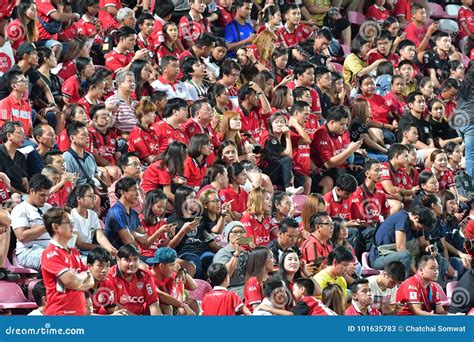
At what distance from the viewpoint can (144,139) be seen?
14.4 m

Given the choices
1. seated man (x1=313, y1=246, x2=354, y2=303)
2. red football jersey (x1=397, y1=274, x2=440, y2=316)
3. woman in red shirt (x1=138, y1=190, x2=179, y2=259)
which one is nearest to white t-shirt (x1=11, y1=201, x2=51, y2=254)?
woman in red shirt (x1=138, y1=190, x2=179, y2=259)

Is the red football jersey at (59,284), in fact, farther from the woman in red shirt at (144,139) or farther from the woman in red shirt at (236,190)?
the woman in red shirt at (144,139)

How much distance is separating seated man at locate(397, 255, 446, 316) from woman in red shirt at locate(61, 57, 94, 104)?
3949 mm

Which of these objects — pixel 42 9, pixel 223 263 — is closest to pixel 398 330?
pixel 223 263

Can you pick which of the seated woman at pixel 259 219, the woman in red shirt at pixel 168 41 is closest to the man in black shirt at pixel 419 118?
the woman in red shirt at pixel 168 41

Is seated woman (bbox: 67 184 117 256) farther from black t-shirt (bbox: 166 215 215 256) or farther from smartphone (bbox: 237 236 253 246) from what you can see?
smartphone (bbox: 237 236 253 246)

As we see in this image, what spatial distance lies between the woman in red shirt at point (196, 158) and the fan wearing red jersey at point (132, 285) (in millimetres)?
2593

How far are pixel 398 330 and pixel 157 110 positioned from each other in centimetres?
511

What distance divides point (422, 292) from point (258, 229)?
1.58 meters

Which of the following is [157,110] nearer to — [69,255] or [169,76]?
[169,76]

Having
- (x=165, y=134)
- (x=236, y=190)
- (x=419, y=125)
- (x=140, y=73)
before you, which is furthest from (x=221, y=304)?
(x=419, y=125)

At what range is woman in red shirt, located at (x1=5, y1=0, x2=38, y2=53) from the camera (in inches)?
603

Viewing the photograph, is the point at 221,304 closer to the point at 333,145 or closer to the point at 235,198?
the point at 235,198

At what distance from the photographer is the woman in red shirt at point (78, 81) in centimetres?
1494
